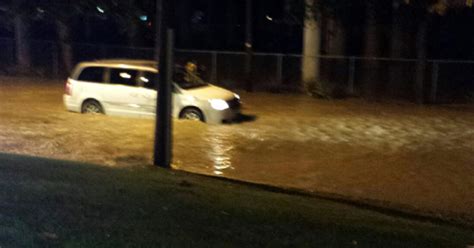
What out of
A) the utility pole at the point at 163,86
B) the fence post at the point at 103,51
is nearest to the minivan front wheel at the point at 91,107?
the utility pole at the point at 163,86

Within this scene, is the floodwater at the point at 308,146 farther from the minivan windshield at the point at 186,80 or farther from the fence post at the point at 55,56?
the fence post at the point at 55,56

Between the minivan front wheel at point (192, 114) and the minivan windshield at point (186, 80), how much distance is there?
594 mm

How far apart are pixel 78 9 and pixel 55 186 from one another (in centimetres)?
2434

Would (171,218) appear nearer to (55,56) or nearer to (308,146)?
(308,146)

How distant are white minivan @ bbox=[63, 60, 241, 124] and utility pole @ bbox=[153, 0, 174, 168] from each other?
19.4 feet

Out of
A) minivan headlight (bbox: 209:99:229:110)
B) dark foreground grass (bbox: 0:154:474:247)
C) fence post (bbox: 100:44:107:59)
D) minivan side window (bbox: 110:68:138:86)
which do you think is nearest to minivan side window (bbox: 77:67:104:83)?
minivan side window (bbox: 110:68:138:86)

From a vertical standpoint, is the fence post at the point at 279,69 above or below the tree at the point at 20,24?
below

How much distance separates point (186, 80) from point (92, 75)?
2445mm

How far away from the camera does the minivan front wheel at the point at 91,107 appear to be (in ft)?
69.9

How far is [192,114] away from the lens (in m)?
20.3

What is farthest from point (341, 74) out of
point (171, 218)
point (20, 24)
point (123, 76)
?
point (171, 218)

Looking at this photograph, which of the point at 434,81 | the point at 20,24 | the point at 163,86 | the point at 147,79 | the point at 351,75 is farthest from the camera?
the point at 20,24

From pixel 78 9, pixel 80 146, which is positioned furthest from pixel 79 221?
pixel 78 9

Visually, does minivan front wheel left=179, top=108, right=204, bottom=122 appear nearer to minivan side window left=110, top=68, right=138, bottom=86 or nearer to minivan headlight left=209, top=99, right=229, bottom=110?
minivan headlight left=209, top=99, right=229, bottom=110
